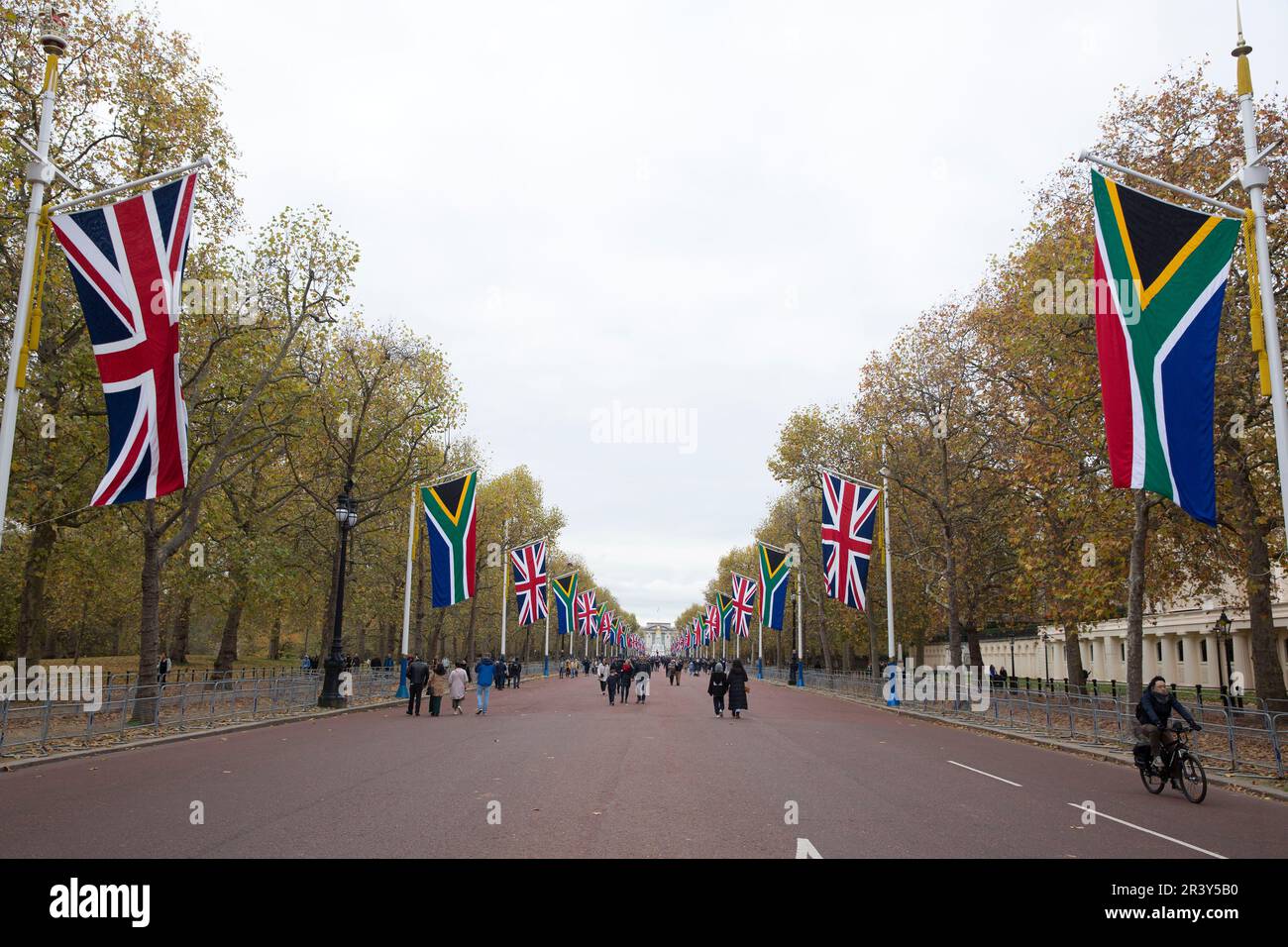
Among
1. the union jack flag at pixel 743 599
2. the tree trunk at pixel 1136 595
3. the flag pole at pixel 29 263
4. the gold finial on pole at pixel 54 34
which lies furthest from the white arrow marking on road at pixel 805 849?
the union jack flag at pixel 743 599

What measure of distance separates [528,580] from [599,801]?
34.5 metres

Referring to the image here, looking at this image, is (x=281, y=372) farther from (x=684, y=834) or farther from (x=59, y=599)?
(x=59, y=599)

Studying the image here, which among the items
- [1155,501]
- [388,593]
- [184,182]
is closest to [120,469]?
[184,182]

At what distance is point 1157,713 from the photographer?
A: 12.9 metres

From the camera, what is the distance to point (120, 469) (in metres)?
12.4

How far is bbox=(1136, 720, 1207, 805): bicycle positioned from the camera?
12.1 metres

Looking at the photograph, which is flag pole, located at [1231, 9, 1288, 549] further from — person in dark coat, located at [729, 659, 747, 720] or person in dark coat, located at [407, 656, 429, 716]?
person in dark coat, located at [407, 656, 429, 716]

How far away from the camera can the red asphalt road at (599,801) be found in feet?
27.5

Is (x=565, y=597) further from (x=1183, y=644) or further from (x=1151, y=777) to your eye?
(x=1151, y=777)

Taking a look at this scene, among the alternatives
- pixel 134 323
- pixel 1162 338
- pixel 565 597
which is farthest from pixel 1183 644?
pixel 134 323

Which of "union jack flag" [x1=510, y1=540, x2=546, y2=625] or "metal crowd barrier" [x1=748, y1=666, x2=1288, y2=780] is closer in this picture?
"metal crowd barrier" [x1=748, y1=666, x2=1288, y2=780]

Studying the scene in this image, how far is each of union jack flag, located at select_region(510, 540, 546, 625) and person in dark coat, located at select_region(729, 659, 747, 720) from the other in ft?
57.9

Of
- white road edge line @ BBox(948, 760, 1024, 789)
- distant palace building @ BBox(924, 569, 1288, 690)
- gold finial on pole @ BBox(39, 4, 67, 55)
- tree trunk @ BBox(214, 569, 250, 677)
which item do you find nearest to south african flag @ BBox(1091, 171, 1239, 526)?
white road edge line @ BBox(948, 760, 1024, 789)
